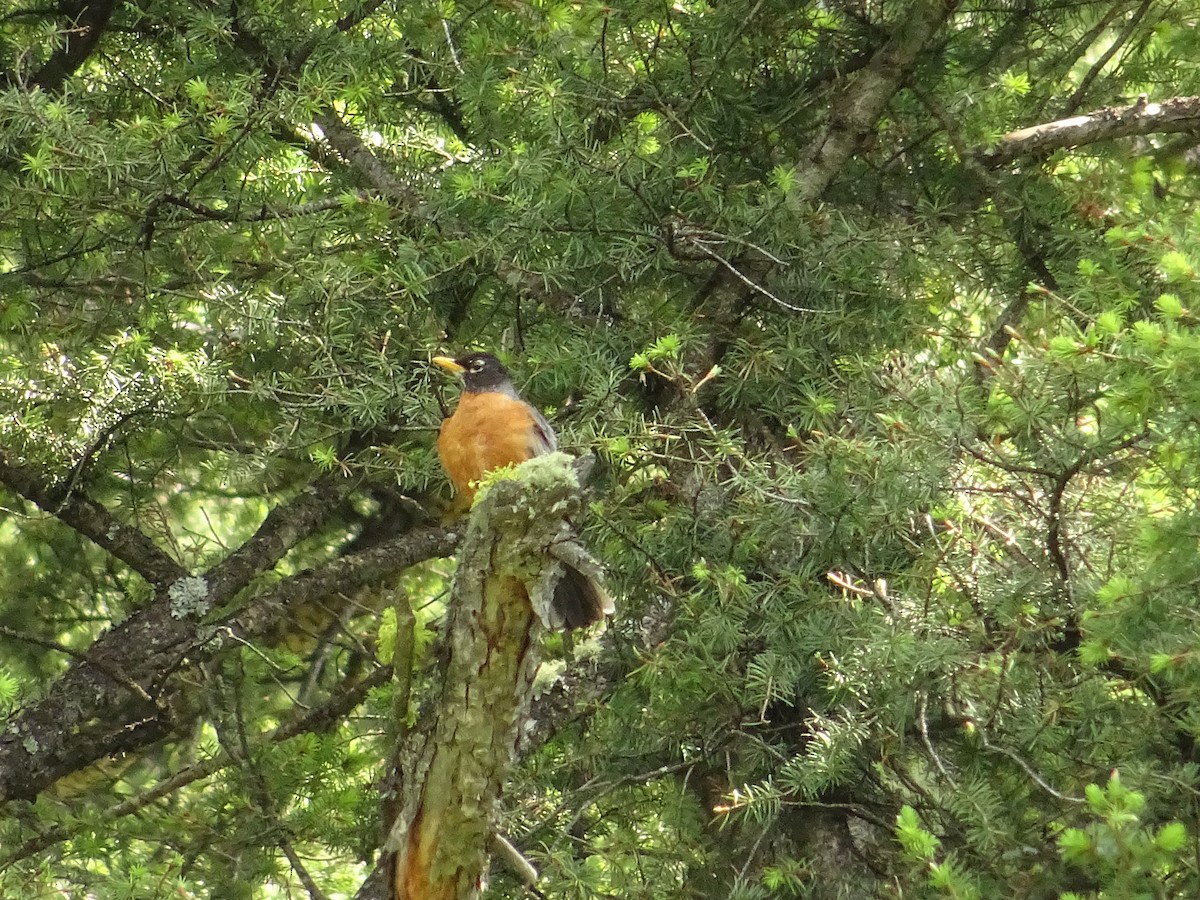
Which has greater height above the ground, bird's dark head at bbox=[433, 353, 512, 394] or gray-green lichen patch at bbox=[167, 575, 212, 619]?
bird's dark head at bbox=[433, 353, 512, 394]

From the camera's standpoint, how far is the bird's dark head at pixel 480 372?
4723 mm

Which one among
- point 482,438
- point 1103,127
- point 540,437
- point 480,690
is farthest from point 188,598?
point 1103,127

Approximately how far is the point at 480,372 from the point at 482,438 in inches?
17.1

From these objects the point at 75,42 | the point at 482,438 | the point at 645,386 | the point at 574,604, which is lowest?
the point at 574,604

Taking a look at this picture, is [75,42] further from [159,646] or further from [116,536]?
[159,646]

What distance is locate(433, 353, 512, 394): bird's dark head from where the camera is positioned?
4.72m

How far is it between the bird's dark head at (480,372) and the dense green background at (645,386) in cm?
10

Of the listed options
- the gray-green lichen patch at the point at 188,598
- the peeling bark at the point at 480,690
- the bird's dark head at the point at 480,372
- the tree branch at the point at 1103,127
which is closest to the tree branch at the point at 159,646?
the gray-green lichen patch at the point at 188,598

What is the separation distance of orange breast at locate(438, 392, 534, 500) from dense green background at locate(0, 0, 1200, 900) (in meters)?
0.18

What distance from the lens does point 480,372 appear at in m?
4.84

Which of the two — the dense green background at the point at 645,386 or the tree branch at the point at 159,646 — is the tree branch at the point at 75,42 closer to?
the dense green background at the point at 645,386

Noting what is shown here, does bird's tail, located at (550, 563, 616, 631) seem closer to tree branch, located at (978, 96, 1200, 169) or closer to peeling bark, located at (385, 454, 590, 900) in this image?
peeling bark, located at (385, 454, 590, 900)

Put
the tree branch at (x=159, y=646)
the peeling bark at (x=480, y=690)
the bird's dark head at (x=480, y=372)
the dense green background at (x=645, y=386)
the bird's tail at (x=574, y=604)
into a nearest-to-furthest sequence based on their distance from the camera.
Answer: the peeling bark at (x=480, y=690) < the dense green background at (x=645, y=386) < the bird's tail at (x=574, y=604) < the tree branch at (x=159, y=646) < the bird's dark head at (x=480, y=372)

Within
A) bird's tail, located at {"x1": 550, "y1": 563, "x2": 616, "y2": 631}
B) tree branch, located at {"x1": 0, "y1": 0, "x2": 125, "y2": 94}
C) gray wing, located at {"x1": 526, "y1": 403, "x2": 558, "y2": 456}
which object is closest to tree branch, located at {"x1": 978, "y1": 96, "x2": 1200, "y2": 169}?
gray wing, located at {"x1": 526, "y1": 403, "x2": 558, "y2": 456}
